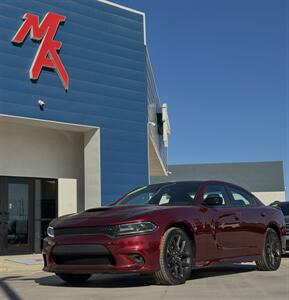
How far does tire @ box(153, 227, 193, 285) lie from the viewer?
726cm

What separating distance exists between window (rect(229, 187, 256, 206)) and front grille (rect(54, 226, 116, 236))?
2.59 metres

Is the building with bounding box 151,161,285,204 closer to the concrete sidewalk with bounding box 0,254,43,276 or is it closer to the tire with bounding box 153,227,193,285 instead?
the concrete sidewalk with bounding box 0,254,43,276

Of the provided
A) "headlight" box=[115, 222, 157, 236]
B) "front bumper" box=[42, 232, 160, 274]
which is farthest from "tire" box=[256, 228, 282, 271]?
"headlight" box=[115, 222, 157, 236]

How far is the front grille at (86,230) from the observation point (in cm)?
717

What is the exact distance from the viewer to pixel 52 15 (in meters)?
16.1

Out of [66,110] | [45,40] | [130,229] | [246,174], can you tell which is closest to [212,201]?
[130,229]

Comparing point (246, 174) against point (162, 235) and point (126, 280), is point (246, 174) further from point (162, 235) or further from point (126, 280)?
point (162, 235)

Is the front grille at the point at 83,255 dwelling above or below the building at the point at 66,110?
below

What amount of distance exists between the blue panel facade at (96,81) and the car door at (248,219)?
761 centimetres

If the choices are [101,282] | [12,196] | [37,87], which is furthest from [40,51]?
[101,282]

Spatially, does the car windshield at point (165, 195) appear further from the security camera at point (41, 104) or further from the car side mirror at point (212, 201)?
the security camera at point (41, 104)

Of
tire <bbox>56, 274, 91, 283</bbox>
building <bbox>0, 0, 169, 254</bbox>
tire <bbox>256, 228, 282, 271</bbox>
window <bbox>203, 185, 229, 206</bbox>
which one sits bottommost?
tire <bbox>56, 274, 91, 283</bbox>

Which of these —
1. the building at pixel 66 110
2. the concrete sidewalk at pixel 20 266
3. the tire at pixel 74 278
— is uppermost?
the building at pixel 66 110

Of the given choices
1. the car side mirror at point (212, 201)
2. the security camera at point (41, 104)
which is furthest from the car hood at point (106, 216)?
the security camera at point (41, 104)
